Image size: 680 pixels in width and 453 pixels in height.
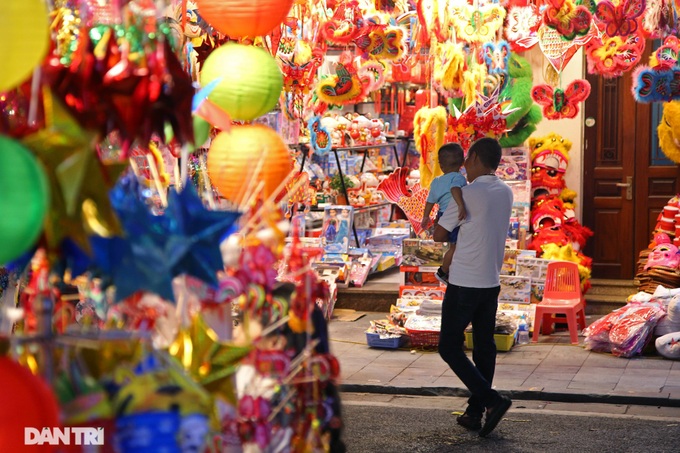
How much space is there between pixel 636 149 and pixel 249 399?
8.95 meters

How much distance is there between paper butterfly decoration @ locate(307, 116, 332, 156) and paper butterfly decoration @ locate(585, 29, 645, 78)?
278 cm

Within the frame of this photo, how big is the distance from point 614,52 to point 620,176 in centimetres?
197

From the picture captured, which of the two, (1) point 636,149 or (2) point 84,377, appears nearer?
(2) point 84,377

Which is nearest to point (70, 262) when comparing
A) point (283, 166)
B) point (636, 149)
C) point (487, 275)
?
point (283, 166)

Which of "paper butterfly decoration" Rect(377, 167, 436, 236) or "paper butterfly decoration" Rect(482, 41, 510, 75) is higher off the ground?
"paper butterfly decoration" Rect(482, 41, 510, 75)

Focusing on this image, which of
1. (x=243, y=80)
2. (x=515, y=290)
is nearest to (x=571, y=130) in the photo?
(x=515, y=290)

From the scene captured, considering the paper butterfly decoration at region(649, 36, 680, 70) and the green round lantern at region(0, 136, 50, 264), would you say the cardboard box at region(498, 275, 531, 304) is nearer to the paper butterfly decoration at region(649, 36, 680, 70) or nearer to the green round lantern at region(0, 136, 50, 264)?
the paper butterfly decoration at region(649, 36, 680, 70)

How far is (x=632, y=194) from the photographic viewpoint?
34.2 feet

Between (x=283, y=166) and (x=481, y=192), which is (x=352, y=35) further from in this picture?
(x=283, y=166)

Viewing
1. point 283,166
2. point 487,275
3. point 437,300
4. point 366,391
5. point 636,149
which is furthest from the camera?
point 636,149

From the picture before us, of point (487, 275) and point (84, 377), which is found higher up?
point (84, 377)

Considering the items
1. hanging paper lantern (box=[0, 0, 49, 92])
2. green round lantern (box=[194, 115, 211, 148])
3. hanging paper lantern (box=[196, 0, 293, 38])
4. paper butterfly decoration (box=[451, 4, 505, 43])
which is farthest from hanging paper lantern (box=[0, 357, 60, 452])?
paper butterfly decoration (box=[451, 4, 505, 43])

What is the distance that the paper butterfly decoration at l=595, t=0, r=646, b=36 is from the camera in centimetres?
829

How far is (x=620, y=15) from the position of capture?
27.7 ft
